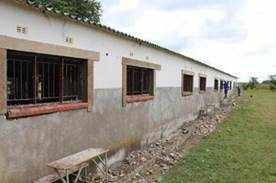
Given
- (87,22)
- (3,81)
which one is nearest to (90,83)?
(87,22)

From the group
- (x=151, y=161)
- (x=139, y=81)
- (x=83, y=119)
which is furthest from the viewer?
(x=139, y=81)

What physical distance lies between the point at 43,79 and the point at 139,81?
18.2ft

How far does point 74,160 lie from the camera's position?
744 centimetres

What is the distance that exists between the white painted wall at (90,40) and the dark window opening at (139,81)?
1.41 feet

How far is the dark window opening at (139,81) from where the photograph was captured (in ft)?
39.2

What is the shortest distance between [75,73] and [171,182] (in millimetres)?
3105

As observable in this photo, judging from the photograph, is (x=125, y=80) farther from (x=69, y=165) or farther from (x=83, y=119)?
(x=69, y=165)

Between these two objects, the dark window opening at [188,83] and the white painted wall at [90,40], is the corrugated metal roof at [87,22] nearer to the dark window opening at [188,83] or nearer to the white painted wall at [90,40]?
the white painted wall at [90,40]

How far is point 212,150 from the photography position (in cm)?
1210

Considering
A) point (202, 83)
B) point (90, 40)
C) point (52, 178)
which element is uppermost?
point (90, 40)

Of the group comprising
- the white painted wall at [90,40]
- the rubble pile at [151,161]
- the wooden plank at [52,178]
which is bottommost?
the rubble pile at [151,161]

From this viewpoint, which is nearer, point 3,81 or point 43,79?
point 3,81

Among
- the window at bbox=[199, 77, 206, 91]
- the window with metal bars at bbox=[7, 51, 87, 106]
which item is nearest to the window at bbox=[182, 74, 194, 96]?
the window at bbox=[199, 77, 206, 91]

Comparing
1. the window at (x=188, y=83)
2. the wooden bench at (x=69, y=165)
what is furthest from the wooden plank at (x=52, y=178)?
the window at (x=188, y=83)
